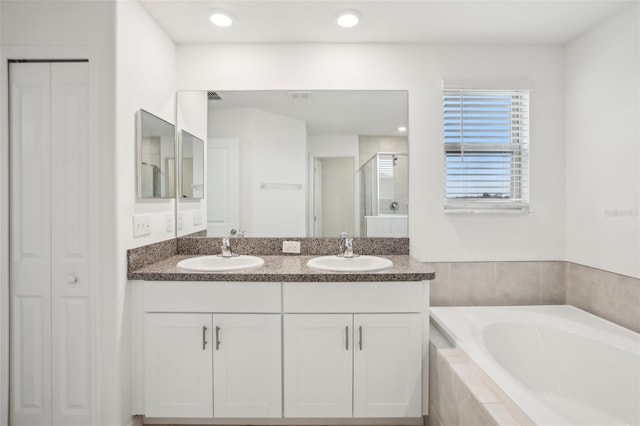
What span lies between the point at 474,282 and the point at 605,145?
109 cm

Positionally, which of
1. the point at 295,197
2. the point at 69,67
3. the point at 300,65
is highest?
the point at 300,65

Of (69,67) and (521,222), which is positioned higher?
(69,67)

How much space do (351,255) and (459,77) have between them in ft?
4.55

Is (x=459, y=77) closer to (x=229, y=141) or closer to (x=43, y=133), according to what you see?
(x=229, y=141)

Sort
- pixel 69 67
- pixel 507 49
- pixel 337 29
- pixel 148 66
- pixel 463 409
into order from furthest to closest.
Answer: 1. pixel 507 49
2. pixel 337 29
3. pixel 148 66
4. pixel 69 67
5. pixel 463 409

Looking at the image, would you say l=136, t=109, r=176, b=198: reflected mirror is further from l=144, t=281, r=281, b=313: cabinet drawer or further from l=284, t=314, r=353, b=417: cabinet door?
l=284, t=314, r=353, b=417: cabinet door

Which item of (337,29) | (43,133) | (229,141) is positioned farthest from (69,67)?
(337,29)

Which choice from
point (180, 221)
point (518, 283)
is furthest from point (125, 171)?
point (518, 283)

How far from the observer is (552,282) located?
2.30 m

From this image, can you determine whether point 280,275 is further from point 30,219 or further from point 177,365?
point 30,219

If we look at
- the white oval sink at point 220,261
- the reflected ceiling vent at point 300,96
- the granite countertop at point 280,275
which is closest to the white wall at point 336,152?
the reflected ceiling vent at point 300,96

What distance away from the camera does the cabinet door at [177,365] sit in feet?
5.86

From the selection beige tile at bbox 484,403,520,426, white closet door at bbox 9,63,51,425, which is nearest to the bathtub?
beige tile at bbox 484,403,520,426

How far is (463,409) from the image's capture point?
4.60 feet
